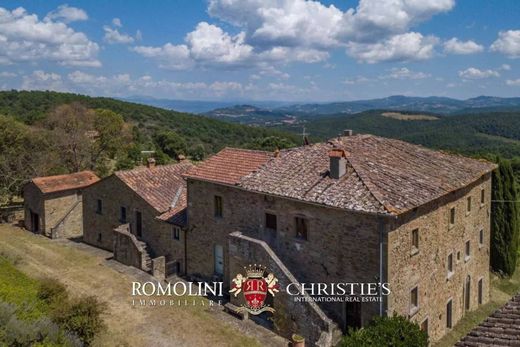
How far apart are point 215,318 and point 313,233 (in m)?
5.75

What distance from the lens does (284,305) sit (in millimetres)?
17078

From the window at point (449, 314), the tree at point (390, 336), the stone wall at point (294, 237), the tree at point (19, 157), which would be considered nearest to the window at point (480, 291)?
the window at point (449, 314)

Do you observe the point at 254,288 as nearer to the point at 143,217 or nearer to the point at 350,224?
the point at 350,224

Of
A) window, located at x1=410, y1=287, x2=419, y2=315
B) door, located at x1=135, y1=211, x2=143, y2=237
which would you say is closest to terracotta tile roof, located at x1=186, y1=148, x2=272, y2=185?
door, located at x1=135, y1=211, x2=143, y2=237

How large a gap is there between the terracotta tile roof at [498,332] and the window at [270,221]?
9362 mm

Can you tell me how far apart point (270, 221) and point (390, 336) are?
728cm

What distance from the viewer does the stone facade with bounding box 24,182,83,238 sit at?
31594 mm

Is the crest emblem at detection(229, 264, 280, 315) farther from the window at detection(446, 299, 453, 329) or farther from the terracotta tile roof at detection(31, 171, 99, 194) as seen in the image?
the terracotta tile roof at detection(31, 171, 99, 194)

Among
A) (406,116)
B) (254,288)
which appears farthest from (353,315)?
(406,116)

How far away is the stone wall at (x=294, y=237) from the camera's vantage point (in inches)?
612

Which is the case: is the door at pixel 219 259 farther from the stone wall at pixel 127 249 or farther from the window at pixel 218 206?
the stone wall at pixel 127 249

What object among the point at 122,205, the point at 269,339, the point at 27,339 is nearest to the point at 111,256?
the point at 122,205

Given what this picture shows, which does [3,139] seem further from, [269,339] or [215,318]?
[269,339]

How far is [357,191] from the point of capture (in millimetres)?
15852
